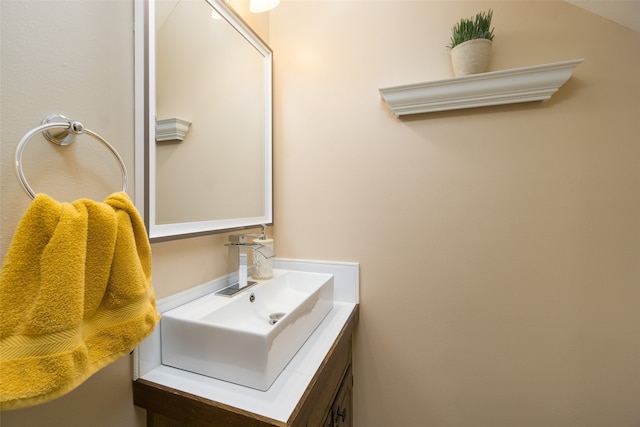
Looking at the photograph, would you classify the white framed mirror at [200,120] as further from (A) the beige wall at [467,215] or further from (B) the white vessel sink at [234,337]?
(B) the white vessel sink at [234,337]

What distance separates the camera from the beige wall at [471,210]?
90 centimetres

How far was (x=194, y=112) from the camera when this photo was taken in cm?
86

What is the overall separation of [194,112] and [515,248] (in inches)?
47.8

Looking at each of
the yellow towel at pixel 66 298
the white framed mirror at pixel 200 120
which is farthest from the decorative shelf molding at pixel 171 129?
the yellow towel at pixel 66 298

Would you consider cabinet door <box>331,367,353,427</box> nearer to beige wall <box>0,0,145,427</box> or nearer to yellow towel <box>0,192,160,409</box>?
beige wall <box>0,0,145,427</box>

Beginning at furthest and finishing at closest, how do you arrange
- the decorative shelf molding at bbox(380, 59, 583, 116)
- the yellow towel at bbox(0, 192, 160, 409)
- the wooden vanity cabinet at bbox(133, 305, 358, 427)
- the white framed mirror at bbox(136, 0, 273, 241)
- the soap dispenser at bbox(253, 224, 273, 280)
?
the soap dispenser at bbox(253, 224, 273, 280), the decorative shelf molding at bbox(380, 59, 583, 116), the white framed mirror at bbox(136, 0, 273, 241), the wooden vanity cabinet at bbox(133, 305, 358, 427), the yellow towel at bbox(0, 192, 160, 409)

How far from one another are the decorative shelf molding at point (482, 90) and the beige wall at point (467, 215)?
0.18 ft

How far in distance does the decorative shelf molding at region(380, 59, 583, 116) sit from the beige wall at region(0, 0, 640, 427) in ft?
0.18

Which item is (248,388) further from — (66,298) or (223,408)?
(66,298)

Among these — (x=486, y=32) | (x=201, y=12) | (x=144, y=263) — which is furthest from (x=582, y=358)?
(x=201, y=12)

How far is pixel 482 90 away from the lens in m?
0.93

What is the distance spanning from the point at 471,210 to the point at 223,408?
993mm

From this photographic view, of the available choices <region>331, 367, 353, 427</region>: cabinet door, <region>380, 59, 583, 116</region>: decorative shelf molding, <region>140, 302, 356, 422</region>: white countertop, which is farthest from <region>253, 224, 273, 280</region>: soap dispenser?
<region>380, 59, 583, 116</region>: decorative shelf molding

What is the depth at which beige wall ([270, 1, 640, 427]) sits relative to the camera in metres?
0.90
